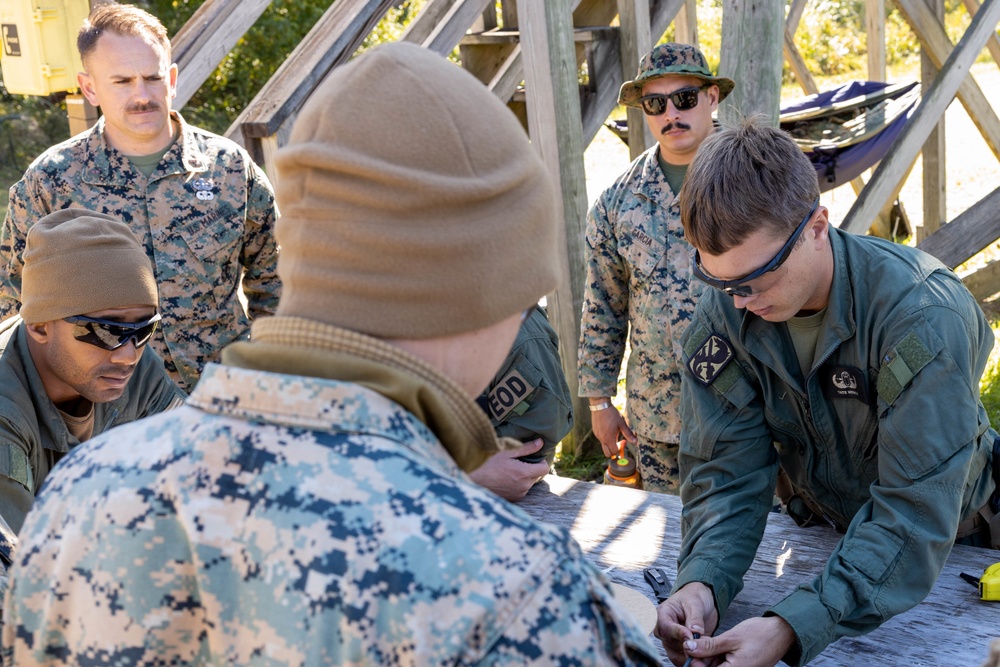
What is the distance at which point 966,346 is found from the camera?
1.99 meters

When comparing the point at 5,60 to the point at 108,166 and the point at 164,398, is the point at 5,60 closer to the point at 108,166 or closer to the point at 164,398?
the point at 108,166

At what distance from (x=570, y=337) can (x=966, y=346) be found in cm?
279

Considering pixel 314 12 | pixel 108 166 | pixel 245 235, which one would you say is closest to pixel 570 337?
pixel 245 235

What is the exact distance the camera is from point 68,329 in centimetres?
241

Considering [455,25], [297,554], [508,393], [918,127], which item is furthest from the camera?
[918,127]

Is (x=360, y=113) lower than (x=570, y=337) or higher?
higher

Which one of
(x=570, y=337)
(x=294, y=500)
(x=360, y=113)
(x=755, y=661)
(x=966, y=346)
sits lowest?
(x=570, y=337)

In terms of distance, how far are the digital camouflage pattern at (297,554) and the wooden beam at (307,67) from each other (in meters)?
2.91

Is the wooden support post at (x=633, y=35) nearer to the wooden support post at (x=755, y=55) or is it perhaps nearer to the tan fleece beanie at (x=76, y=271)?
the wooden support post at (x=755, y=55)

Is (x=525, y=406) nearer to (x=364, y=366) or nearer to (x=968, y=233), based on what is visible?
(x=364, y=366)

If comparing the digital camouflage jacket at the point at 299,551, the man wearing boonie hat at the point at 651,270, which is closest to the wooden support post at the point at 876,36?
the man wearing boonie hat at the point at 651,270

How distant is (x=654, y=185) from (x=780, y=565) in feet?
5.65

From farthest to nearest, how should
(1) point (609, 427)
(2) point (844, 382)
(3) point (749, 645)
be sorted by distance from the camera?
(1) point (609, 427)
(2) point (844, 382)
(3) point (749, 645)

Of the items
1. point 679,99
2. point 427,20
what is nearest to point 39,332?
point 679,99
